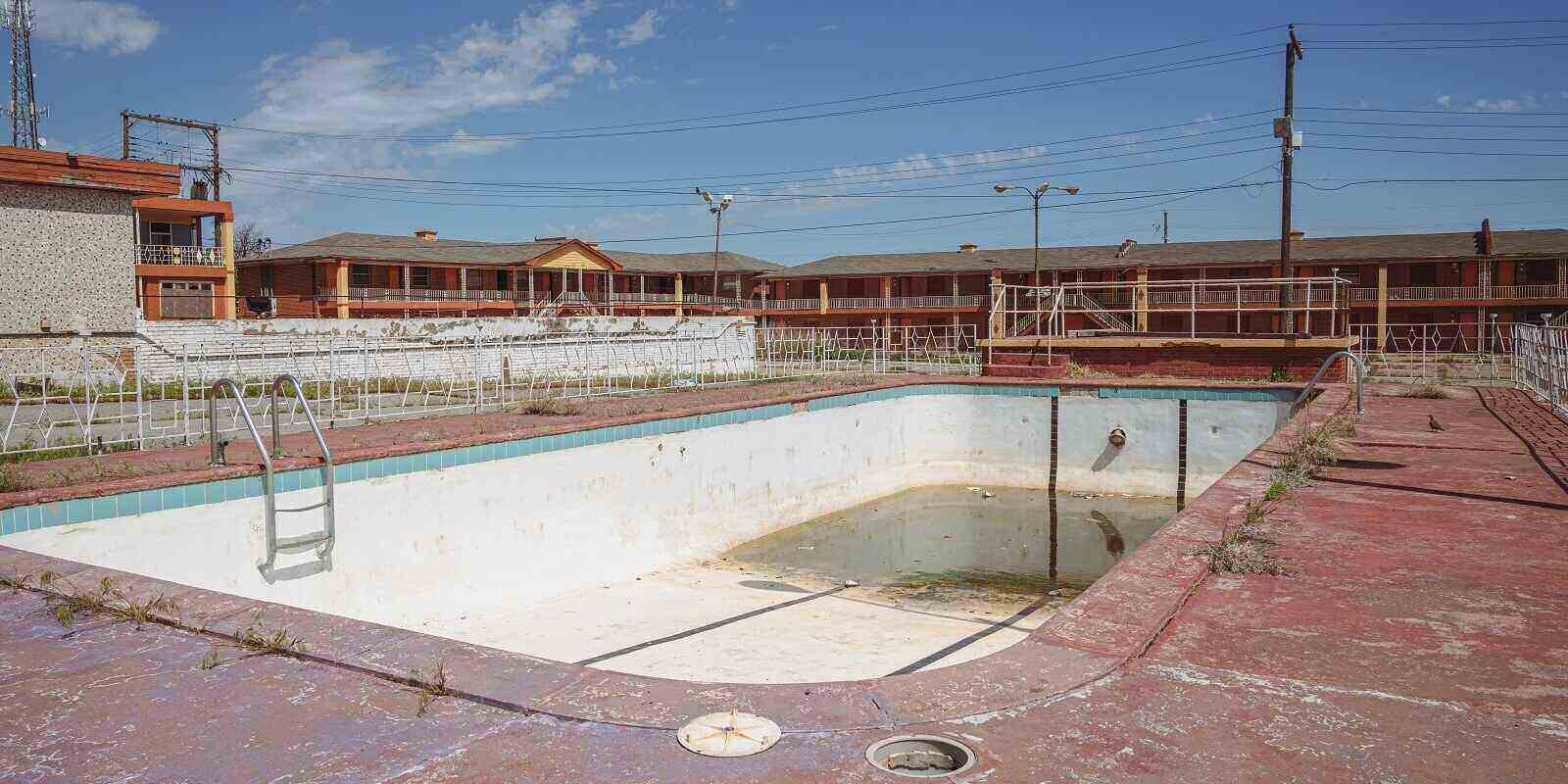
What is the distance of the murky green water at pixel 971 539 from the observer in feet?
43.1

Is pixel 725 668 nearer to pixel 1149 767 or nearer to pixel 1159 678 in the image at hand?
pixel 1159 678

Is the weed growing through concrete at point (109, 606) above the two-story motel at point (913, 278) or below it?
below

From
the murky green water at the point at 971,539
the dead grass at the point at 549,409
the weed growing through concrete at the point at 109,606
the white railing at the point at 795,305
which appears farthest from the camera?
the white railing at the point at 795,305

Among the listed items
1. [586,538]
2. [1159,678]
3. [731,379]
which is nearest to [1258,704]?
[1159,678]

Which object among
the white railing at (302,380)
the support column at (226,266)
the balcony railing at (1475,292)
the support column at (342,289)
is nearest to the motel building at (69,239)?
the white railing at (302,380)

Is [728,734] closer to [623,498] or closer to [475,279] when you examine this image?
[623,498]

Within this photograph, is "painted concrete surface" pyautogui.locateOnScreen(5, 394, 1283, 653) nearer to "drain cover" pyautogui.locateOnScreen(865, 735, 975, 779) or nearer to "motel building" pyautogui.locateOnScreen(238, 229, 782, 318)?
"drain cover" pyautogui.locateOnScreen(865, 735, 975, 779)

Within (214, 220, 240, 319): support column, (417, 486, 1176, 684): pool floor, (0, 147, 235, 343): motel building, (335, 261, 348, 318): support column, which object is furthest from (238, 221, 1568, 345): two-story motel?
(0, 147, 235, 343): motel building

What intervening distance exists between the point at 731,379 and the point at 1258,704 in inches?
748

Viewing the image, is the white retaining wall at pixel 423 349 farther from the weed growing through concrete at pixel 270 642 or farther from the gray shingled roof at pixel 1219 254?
the gray shingled roof at pixel 1219 254

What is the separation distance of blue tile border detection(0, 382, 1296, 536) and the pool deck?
1.79 m

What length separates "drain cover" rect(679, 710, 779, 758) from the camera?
10.9 feet

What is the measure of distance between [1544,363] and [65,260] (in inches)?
965

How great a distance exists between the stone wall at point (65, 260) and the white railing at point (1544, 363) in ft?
74.0
